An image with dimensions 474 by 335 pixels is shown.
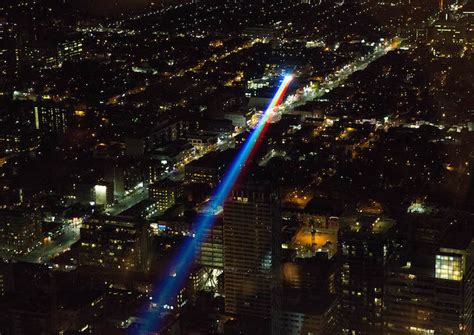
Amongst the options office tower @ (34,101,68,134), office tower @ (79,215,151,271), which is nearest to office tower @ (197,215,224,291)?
office tower @ (79,215,151,271)

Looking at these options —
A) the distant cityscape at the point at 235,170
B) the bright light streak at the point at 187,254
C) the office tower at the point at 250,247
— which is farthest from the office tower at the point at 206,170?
the office tower at the point at 250,247

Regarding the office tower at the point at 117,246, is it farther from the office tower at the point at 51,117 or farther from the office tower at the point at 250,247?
the office tower at the point at 51,117

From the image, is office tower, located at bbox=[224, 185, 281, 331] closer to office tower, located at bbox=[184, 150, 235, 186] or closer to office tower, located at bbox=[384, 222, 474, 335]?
office tower, located at bbox=[384, 222, 474, 335]

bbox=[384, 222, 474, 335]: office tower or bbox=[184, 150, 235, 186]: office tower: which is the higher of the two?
bbox=[184, 150, 235, 186]: office tower

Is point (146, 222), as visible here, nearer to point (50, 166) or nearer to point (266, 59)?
point (50, 166)

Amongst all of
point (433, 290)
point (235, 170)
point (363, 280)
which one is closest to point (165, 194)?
point (235, 170)
